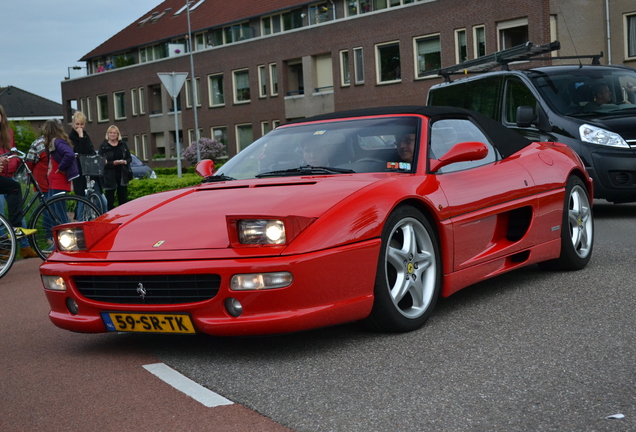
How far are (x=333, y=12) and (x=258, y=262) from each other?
4227 centimetres

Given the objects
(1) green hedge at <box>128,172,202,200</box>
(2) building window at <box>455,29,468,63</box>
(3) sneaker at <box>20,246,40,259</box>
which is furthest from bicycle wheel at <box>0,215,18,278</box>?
(2) building window at <box>455,29,468,63</box>

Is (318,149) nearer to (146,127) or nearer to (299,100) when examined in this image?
(299,100)

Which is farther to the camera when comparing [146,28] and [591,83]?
[146,28]

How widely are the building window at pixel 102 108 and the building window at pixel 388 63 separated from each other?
2822 cm

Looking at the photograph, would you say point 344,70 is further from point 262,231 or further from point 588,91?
point 262,231

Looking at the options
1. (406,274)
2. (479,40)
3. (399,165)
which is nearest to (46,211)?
(399,165)

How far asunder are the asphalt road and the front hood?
2.07 ft

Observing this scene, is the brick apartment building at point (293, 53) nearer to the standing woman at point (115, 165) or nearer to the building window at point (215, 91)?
the building window at point (215, 91)

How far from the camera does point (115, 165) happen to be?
1406 cm

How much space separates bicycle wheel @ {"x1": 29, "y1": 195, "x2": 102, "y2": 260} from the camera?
31.2 feet

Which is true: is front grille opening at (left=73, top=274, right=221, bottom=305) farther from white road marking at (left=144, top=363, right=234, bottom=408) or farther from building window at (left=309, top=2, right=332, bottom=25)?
building window at (left=309, top=2, right=332, bottom=25)

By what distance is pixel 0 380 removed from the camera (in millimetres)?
4648

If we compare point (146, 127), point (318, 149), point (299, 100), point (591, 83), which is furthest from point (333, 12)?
point (318, 149)

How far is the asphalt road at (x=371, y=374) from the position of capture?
3639 mm
